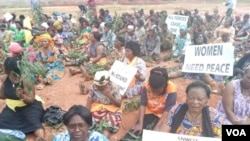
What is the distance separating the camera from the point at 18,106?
16.3 ft

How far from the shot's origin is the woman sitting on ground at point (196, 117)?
154 inches

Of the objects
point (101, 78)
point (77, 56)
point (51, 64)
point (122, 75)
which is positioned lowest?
point (77, 56)

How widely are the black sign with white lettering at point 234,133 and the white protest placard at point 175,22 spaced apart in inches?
209

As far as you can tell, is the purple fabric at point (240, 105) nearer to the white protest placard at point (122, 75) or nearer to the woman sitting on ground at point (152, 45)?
the white protest placard at point (122, 75)

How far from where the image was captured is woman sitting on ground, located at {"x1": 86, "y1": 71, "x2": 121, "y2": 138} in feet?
15.1

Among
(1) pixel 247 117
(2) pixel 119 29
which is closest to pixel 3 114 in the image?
(1) pixel 247 117

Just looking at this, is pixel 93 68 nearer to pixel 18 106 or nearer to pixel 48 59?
pixel 48 59

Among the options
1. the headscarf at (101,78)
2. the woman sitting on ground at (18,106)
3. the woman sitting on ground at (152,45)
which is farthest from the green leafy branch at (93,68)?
the headscarf at (101,78)

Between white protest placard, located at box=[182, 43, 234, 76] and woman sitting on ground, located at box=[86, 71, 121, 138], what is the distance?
110 cm

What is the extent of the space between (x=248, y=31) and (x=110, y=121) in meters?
7.83

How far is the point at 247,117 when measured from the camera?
14.3 ft

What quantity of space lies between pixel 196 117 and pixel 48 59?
14.0 ft

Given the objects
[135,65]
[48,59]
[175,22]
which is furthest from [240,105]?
[175,22]

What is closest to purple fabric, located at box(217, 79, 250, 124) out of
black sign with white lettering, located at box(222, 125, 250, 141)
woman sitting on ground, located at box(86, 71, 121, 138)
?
black sign with white lettering, located at box(222, 125, 250, 141)
